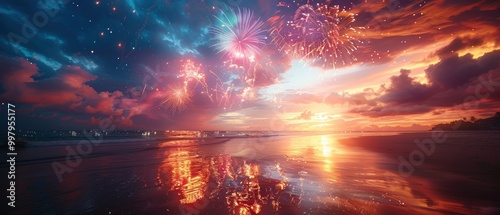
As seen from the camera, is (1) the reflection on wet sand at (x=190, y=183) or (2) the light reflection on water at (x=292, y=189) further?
(1) the reflection on wet sand at (x=190, y=183)

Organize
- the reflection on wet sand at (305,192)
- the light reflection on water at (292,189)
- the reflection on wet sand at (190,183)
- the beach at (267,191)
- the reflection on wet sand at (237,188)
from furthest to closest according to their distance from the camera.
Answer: the reflection on wet sand at (190,183), the reflection on wet sand at (237,188), the light reflection on water at (292,189), the beach at (267,191), the reflection on wet sand at (305,192)

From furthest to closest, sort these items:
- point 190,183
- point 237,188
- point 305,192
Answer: point 190,183 < point 237,188 < point 305,192

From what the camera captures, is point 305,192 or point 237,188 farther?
point 237,188

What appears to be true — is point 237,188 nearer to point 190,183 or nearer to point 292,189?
point 292,189

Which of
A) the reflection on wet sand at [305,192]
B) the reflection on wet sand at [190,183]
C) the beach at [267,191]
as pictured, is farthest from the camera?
the reflection on wet sand at [190,183]

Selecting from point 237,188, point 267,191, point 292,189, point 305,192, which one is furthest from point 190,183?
point 305,192

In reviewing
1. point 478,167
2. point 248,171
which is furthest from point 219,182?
point 478,167

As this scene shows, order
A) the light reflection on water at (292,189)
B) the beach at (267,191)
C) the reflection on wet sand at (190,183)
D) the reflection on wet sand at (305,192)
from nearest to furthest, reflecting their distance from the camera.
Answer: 1. the reflection on wet sand at (305,192)
2. the beach at (267,191)
3. the light reflection on water at (292,189)
4. the reflection on wet sand at (190,183)

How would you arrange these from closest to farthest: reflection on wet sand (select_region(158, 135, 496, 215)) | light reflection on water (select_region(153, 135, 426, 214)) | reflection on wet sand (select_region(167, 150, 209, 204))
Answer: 1. reflection on wet sand (select_region(158, 135, 496, 215))
2. light reflection on water (select_region(153, 135, 426, 214))
3. reflection on wet sand (select_region(167, 150, 209, 204))

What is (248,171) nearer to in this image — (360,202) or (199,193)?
(199,193)

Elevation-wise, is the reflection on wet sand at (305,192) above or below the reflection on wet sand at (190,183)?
below

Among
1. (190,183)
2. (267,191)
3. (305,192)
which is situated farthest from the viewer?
(190,183)
